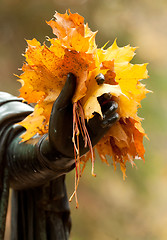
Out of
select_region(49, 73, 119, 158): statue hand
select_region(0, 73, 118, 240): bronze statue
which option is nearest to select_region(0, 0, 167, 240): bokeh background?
select_region(0, 73, 118, 240): bronze statue

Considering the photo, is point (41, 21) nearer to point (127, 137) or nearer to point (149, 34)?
point (149, 34)

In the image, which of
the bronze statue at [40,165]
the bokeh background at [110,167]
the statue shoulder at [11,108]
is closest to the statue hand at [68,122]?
the bronze statue at [40,165]

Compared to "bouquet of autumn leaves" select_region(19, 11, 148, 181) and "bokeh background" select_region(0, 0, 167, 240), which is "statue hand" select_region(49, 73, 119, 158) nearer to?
"bouquet of autumn leaves" select_region(19, 11, 148, 181)

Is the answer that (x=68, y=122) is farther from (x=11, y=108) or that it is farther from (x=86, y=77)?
(x=11, y=108)

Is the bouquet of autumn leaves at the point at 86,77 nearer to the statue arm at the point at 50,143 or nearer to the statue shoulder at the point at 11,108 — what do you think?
the statue arm at the point at 50,143

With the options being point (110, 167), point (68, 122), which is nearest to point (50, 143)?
point (68, 122)
